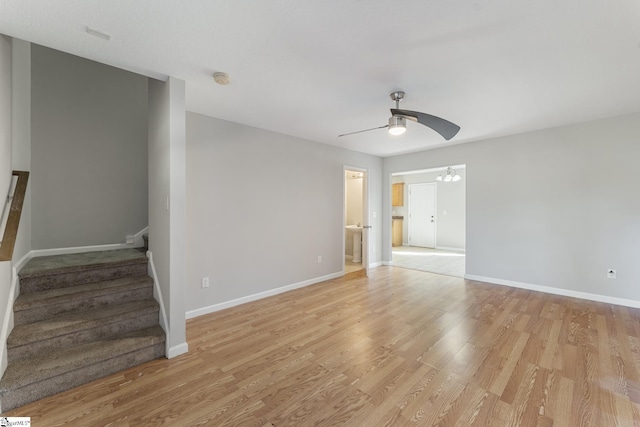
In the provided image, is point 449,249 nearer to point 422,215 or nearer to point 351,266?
point 422,215

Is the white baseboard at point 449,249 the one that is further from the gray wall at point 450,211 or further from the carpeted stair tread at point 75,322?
the carpeted stair tread at point 75,322

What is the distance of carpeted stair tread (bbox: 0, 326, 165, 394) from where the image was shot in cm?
174

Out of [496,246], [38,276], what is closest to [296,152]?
[38,276]

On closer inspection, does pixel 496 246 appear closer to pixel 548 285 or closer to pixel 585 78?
pixel 548 285

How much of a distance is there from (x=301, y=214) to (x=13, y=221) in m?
3.12

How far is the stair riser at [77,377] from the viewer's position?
170cm

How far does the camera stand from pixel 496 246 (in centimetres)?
445

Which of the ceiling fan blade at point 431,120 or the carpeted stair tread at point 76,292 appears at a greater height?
the ceiling fan blade at point 431,120

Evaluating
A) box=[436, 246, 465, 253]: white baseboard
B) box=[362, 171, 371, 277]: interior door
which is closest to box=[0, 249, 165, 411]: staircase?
box=[362, 171, 371, 277]: interior door

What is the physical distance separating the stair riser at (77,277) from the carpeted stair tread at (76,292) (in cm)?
4

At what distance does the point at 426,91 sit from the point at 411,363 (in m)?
2.54

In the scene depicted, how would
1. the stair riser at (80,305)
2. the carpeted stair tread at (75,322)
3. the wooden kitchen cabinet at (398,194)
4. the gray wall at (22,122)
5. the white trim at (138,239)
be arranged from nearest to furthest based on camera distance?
the carpeted stair tread at (75,322) < the stair riser at (80,305) < the gray wall at (22,122) < the white trim at (138,239) < the wooden kitchen cabinet at (398,194)

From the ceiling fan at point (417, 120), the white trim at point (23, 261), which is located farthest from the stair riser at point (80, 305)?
the ceiling fan at point (417, 120)

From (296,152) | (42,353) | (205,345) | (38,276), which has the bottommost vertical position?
(205,345)
